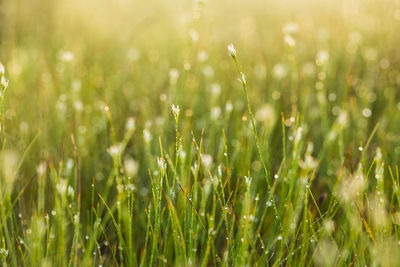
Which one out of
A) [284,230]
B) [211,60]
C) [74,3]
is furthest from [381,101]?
[74,3]

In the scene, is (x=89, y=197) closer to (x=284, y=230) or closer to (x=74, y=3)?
(x=284, y=230)

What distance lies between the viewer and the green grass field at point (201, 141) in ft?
4.35

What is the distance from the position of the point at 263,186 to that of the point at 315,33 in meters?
2.15

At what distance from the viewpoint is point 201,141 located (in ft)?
4.54

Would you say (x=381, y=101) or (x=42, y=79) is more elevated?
(x=42, y=79)

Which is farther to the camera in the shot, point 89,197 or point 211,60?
point 211,60

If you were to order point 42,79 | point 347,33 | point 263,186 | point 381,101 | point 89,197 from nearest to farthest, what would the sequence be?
point 89,197
point 263,186
point 381,101
point 42,79
point 347,33

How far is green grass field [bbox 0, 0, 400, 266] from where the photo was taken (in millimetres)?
1325

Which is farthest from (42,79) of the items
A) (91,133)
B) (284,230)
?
(284,230)

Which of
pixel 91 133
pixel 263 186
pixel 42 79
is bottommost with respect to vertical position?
pixel 263 186

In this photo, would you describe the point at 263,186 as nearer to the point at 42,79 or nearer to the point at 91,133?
the point at 91,133

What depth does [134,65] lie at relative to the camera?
3135 mm

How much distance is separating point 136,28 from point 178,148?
3.09 metres

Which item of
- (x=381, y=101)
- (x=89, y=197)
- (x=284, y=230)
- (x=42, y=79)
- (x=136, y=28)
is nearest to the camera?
(x=284, y=230)
